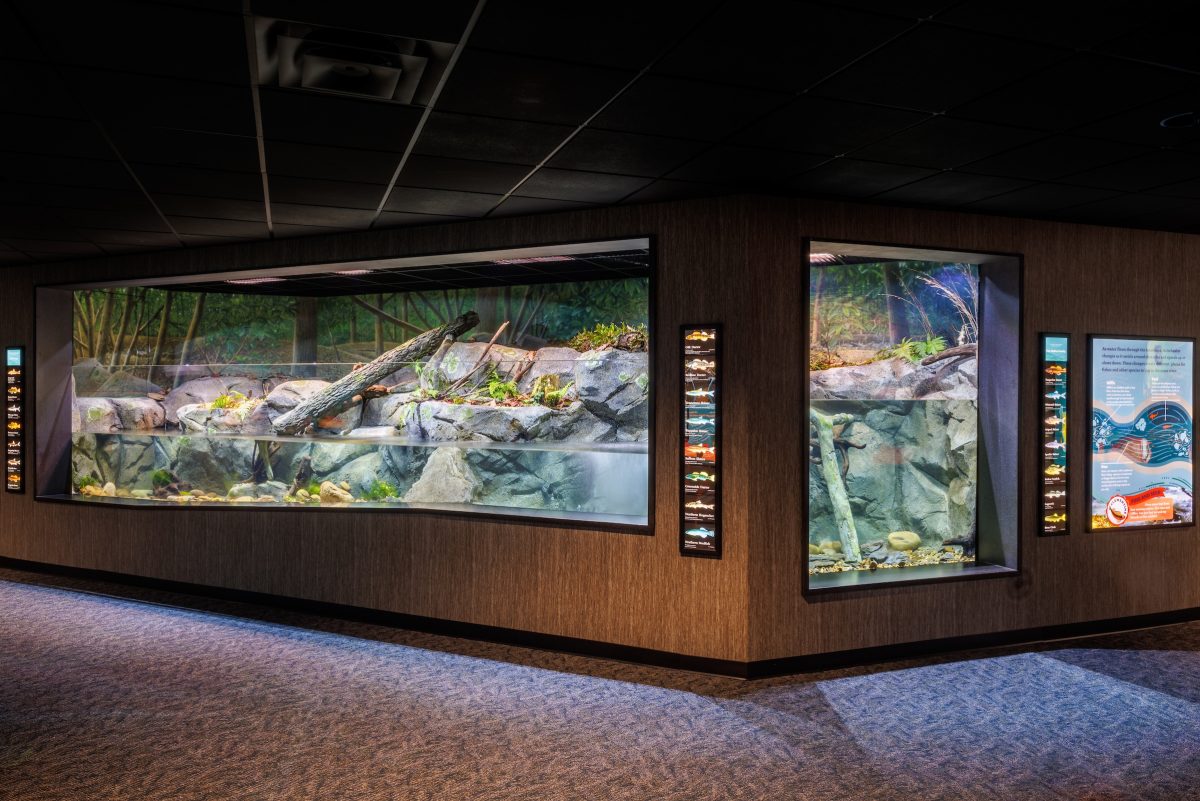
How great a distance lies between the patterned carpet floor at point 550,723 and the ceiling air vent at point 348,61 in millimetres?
2724

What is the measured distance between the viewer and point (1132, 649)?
493cm

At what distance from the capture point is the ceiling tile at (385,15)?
2264 millimetres

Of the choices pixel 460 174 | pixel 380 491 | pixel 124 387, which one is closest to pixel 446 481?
pixel 380 491

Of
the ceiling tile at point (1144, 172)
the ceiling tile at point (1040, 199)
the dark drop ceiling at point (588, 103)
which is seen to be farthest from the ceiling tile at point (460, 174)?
the ceiling tile at point (1144, 172)

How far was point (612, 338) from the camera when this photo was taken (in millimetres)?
5098

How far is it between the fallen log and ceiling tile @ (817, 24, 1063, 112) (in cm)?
337

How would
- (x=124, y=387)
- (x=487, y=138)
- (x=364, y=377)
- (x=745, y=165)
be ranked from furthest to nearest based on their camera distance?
(x=124, y=387) → (x=364, y=377) → (x=745, y=165) → (x=487, y=138)

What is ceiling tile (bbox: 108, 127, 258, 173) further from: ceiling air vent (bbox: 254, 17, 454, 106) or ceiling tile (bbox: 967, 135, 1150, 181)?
ceiling tile (bbox: 967, 135, 1150, 181)

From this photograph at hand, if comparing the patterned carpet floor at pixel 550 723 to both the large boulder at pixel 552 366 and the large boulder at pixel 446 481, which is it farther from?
the large boulder at pixel 552 366

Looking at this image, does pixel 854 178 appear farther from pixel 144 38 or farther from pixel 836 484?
pixel 144 38

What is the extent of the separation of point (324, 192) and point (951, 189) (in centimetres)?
361

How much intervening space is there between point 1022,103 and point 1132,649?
3780 mm

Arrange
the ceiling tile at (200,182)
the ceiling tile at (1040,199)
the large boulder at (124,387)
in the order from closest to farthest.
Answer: the ceiling tile at (200,182) → the ceiling tile at (1040,199) → the large boulder at (124,387)

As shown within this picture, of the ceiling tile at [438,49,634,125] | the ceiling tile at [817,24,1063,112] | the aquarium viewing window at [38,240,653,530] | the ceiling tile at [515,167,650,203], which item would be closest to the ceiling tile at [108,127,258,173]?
the ceiling tile at [438,49,634,125]
